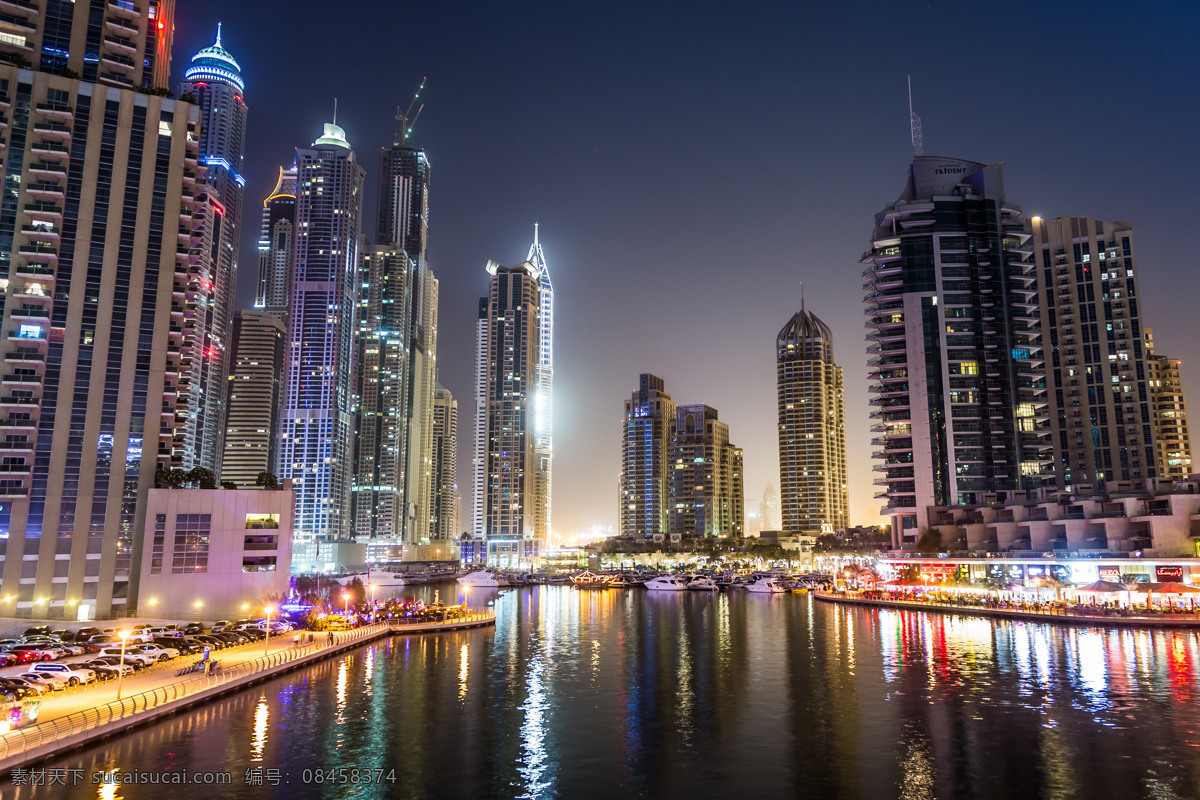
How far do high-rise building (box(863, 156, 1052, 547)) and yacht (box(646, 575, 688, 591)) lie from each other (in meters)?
51.4

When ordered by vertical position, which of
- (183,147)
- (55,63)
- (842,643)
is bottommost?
(842,643)

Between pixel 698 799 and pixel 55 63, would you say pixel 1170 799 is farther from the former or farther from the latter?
pixel 55 63

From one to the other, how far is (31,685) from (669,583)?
153 m

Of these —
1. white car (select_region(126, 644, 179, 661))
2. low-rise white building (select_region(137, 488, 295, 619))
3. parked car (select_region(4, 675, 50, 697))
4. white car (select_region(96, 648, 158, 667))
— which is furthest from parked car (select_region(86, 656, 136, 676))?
low-rise white building (select_region(137, 488, 295, 619))

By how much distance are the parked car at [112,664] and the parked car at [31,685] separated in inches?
211

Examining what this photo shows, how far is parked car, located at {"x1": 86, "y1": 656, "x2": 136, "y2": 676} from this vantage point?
5231cm

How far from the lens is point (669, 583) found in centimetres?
18775

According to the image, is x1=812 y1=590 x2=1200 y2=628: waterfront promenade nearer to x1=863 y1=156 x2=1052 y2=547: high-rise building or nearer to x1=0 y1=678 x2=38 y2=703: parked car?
x1=863 y1=156 x2=1052 y2=547: high-rise building

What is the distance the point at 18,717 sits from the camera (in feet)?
122

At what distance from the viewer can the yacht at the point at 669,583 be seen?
18575cm

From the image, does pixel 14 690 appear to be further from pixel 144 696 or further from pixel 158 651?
pixel 158 651

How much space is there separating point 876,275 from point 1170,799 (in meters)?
149

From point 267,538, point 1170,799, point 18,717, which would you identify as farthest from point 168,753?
point 267,538

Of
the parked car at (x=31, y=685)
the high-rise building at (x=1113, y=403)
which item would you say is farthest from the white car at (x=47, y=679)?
the high-rise building at (x=1113, y=403)
